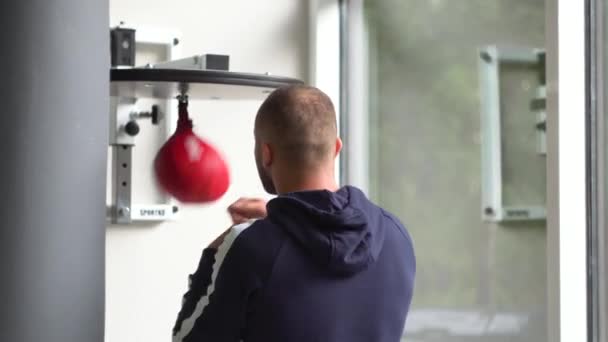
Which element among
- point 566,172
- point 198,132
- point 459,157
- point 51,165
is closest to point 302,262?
point 51,165

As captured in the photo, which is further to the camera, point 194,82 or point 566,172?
point 566,172

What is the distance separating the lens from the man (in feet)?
3.91

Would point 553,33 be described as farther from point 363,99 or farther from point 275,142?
point 363,99

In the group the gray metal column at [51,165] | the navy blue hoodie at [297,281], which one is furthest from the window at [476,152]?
the gray metal column at [51,165]

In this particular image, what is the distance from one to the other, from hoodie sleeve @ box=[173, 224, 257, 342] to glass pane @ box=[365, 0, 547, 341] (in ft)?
3.05

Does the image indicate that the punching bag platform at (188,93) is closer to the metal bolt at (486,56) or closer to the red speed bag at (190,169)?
the red speed bag at (190,169)

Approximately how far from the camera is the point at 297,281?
1200 millimetres

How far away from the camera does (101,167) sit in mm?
1221

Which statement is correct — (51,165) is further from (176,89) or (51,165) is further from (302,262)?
(176,89)

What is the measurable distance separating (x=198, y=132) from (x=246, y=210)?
1135 mm

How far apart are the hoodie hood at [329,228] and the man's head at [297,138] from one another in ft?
0.15

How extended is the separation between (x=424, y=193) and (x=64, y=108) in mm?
1382

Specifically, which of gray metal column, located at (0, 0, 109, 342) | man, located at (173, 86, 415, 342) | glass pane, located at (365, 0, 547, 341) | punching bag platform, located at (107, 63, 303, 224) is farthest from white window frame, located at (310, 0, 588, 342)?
gray metal column, located at (0, 0, 109, 342)

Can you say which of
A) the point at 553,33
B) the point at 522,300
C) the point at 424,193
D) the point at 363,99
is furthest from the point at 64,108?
the point at 363,99
